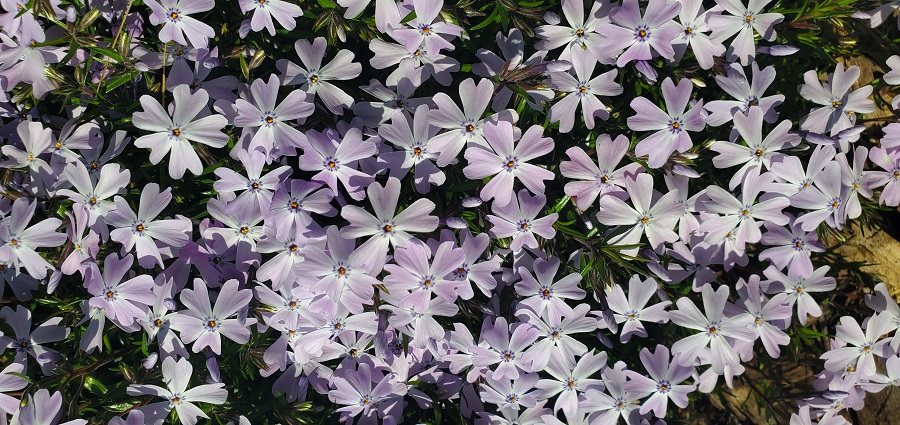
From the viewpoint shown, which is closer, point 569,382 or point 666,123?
point 666,123

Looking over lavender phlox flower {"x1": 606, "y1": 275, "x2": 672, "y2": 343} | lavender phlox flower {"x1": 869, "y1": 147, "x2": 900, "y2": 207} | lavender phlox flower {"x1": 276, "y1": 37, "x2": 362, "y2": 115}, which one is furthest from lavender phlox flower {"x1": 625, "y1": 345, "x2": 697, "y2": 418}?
lavender phlox flower {"x1": 276, "y1": 37, "x2": 362, "y2": 115}

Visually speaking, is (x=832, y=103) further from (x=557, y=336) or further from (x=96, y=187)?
(x=96, y=187)

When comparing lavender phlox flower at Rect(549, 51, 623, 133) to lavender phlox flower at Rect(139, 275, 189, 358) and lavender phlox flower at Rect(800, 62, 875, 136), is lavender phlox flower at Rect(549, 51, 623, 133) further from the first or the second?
lavender phlox flower at Rect(139, 275, 189, 358)

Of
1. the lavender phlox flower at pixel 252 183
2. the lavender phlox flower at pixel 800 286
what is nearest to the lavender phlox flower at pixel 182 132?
the lavender phlox flower at pixel 252 183

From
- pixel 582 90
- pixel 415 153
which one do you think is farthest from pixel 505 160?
pixel 582 90

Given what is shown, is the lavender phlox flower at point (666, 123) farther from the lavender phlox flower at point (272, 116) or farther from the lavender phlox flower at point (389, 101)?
the lavender phlox flower at point (272, 116)

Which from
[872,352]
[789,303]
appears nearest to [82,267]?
[789,303]

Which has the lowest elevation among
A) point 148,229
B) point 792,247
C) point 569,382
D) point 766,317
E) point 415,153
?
point 569,382
